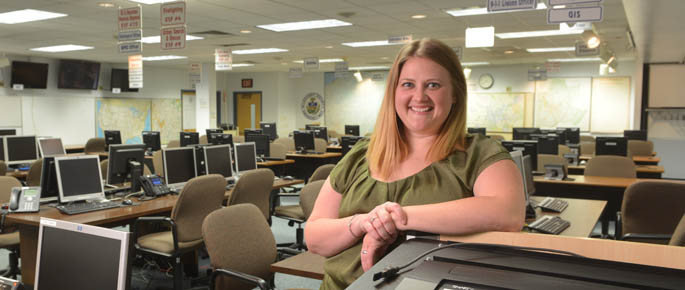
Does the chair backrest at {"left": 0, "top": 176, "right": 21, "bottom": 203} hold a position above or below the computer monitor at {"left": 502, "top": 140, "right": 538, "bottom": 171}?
below

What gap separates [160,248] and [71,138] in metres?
11.8

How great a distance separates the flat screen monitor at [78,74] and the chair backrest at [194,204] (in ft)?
36.9

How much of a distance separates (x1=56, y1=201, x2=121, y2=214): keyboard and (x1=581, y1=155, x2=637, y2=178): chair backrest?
494 cm

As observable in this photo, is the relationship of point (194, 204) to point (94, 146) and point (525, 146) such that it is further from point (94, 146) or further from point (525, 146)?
point (94, 146)

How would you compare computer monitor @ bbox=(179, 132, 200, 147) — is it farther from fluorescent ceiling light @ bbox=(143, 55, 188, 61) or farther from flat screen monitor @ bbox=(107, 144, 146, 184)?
flat screen monitor @ bbox=(107, 144, 146, 184)

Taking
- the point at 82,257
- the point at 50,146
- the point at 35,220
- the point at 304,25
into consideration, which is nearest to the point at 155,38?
the point at 50,146

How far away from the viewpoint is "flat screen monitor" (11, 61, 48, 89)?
12336 millimetres

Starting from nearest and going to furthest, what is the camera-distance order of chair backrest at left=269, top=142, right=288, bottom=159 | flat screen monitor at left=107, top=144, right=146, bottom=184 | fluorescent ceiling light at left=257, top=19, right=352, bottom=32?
flat screen monitor at left=107, top=144, right=146, bottom=184
fluorescent ceiling light at left=257, top=19, right=352, bottom=32
chair backrest at left=269, top=142, right=288, bottom=159

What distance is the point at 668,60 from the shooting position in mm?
11414

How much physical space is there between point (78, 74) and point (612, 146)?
1265 cm

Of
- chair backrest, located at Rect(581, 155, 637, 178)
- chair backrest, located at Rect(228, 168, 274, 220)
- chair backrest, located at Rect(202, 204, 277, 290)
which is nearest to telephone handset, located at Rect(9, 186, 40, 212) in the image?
chair backrest, located at Rect(228, 168, 274, 220)

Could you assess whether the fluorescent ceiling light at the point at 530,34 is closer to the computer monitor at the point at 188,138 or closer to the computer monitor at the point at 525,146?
the computer monitor at the point at 525,146

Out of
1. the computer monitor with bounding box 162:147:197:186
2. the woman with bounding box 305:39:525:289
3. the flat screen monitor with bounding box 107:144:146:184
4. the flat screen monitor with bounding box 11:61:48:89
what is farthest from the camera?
the flat screen monitor with bounding box 11:61:48:89

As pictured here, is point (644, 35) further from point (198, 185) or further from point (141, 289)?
point (141, 289)
